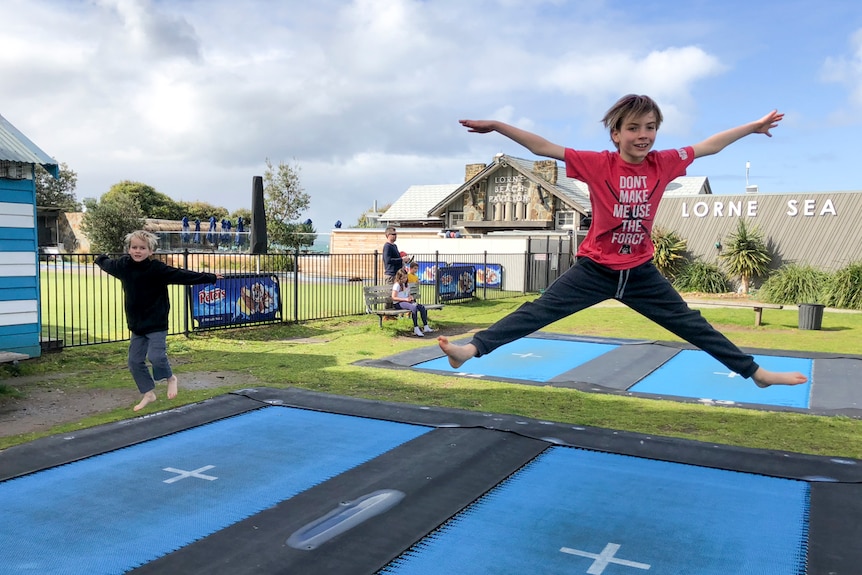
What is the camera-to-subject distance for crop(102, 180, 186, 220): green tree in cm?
5238

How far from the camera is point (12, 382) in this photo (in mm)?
6832

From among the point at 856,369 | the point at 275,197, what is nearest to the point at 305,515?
the point at 856,369

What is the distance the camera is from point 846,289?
52.1 ft

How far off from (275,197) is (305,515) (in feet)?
101

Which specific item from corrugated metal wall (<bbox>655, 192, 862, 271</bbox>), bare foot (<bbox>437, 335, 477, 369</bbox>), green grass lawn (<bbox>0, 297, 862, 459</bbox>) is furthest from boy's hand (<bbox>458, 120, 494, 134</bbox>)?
corrugated metal wall (<bbox>655, 192, 862, 271</bbox>)

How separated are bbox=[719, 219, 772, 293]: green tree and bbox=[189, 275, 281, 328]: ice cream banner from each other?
44.4ft

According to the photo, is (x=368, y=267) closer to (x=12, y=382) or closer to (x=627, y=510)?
(x=12, y=382)

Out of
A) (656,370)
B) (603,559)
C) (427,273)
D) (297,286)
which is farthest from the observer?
(427,273)

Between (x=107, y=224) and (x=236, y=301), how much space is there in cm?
2520

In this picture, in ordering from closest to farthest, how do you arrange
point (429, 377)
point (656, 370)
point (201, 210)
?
point (429, 377) → point (656, 370) → point (201, 210)

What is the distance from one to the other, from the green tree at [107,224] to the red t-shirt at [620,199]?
3237 centimetres

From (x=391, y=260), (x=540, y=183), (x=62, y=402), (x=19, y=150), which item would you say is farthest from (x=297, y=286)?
(x=540, y=183)

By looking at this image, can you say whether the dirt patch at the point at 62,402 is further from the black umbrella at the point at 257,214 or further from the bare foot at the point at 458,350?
the black umbrella at the point at 257,214

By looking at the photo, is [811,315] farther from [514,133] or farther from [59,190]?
[59,190]
